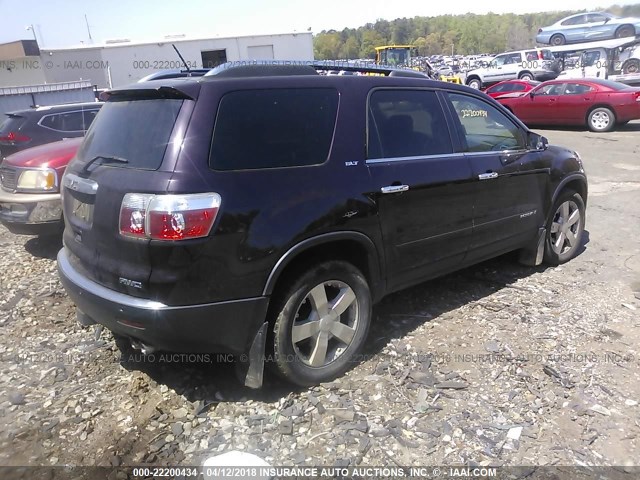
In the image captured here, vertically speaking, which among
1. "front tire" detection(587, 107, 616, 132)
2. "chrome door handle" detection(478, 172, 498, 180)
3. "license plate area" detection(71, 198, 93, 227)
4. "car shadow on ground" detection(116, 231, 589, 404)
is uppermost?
"license plate area" detection(71, 198, 93, 227)

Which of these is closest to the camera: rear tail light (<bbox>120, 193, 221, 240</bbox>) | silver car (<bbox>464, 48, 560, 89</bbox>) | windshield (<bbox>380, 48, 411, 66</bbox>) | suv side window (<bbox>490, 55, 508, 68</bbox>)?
rear tail light (<bbox>120, 193, 221, 240</bbox>)

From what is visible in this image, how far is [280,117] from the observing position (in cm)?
301

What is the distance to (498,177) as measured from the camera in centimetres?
421

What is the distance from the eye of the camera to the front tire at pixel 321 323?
301cm

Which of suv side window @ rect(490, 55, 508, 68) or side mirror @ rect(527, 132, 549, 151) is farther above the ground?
side mirror @ rect(527, 132, 549, 151)

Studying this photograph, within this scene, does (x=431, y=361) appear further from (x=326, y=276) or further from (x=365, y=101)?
(x=365, y=101)

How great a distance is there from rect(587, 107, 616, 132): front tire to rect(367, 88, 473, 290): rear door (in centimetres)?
1321

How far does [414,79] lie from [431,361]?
2029mm

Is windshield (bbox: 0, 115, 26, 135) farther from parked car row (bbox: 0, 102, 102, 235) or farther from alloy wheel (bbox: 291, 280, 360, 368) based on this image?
alloy wheel (bbox: 291, 280, 360, 368)

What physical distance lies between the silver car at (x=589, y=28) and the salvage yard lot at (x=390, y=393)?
2742 centimetres

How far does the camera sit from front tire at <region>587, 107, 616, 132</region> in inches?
581

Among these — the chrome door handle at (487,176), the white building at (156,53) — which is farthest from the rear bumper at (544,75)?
the chrome door handle at (487,176)

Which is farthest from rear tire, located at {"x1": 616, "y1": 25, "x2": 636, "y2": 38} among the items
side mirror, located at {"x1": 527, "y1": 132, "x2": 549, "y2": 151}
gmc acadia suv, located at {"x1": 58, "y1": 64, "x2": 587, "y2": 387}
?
gmc acadia suv, located at {"x1": 58, "y1": 64, "x2": 587, "y2": 387}

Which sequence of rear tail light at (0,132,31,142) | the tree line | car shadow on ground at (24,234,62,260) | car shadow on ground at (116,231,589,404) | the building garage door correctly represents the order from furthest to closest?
the tree line, the building garage door, rear tail light at (0,132,31,142), car shadow on ground at (24,234,62,260), car shadow on ground at (116,231,589,404)
